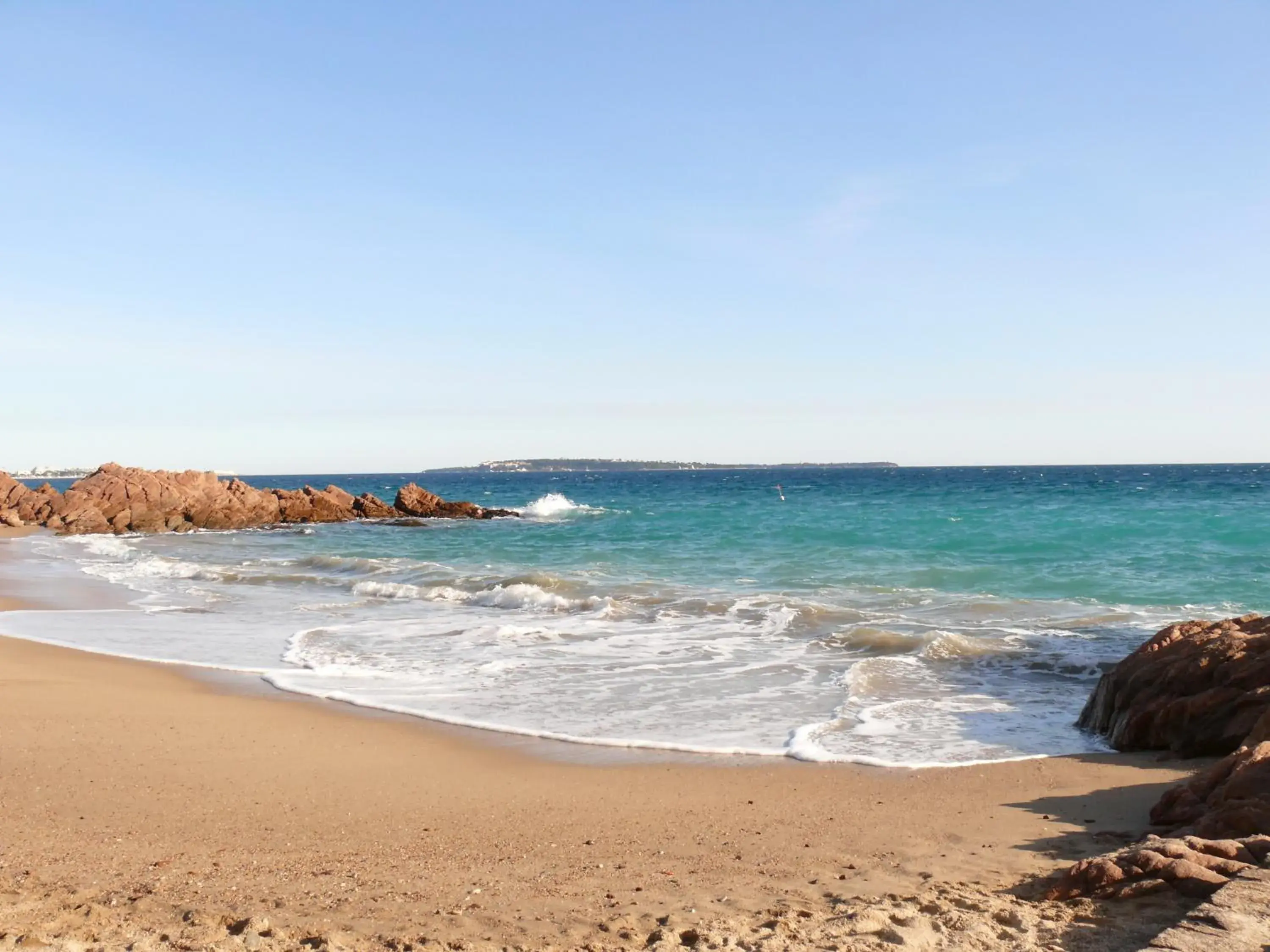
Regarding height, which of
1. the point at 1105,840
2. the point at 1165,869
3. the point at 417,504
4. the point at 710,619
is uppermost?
the point at 417,504

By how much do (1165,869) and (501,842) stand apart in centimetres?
341

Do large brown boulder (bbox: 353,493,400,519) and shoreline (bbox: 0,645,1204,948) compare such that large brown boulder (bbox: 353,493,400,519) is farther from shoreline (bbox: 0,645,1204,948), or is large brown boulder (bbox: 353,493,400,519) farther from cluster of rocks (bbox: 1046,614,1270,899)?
cluster of rocks (bbox: 1046,614,1270,899)

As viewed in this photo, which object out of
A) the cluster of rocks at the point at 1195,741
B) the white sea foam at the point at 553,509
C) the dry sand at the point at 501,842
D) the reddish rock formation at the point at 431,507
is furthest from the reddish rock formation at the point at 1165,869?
the reddish rock formation at the point at 431,507

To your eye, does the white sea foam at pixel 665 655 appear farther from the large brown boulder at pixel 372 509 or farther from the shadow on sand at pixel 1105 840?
the large brown boulder at pixel 372 509

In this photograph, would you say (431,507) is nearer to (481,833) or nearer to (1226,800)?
(481,833)

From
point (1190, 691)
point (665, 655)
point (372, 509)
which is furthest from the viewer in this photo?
point (372, 509)

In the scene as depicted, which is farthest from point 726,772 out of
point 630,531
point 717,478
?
point 717,478

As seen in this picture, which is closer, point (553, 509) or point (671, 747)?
point (671, 747)

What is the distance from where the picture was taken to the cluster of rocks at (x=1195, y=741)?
444cm

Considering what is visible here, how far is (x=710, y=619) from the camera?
51.2ft

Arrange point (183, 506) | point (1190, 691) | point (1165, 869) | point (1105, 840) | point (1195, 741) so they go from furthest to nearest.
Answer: point (183, 506) → point (1190, 691) → point (1195, 741) → point (1105, 840) → point (1165, 869)

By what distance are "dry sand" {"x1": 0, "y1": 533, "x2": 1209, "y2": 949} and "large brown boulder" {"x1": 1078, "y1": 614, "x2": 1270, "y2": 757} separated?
1.29 ft

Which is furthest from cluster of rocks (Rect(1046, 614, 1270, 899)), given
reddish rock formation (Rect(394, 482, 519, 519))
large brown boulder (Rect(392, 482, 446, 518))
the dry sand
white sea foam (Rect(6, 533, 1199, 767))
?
large brown boulder (Rect(392, 482, 446, 518))

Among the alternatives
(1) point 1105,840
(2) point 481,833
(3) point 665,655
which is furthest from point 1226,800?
(3) point 665,655
